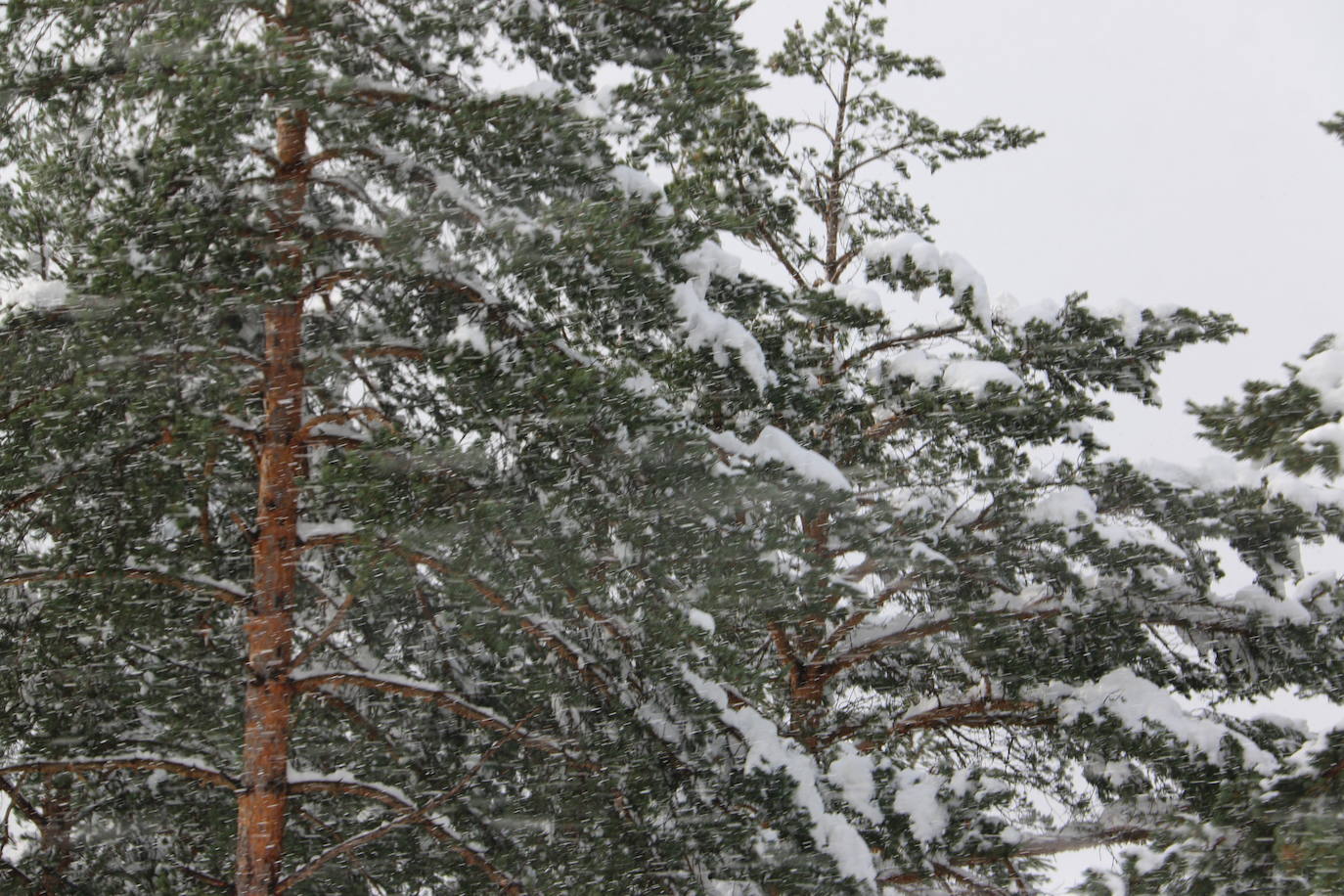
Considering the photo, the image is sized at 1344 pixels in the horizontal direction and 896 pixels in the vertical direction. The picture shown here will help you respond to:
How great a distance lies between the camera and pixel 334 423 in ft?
22.9

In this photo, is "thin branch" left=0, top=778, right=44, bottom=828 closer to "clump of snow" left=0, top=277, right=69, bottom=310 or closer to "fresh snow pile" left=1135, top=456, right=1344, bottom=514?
"clump of snow" left=0, top=277, right=69, bottom=310

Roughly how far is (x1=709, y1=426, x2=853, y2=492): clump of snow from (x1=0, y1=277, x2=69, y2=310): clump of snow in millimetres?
3760

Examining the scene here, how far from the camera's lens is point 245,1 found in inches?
263

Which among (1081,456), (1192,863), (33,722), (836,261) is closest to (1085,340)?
(1081,456)

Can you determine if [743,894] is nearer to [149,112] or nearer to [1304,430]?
[1304,430]

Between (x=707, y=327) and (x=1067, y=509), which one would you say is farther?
(x=1067, y=509)

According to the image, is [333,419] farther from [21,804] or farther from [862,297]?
[862,297]

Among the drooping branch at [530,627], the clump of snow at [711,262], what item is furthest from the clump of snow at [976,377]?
the drooping branch at [530,627]

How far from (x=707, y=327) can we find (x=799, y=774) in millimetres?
2775

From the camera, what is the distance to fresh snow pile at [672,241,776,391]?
7.21m

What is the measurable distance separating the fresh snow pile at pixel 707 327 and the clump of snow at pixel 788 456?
1.47 ft

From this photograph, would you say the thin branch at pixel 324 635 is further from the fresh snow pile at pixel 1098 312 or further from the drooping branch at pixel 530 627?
the fresh snow pile at pixel 1098 312

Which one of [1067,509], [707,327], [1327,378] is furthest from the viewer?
[1067,509]

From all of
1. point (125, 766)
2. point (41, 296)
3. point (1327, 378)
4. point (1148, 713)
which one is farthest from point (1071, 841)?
point (41, 296)
